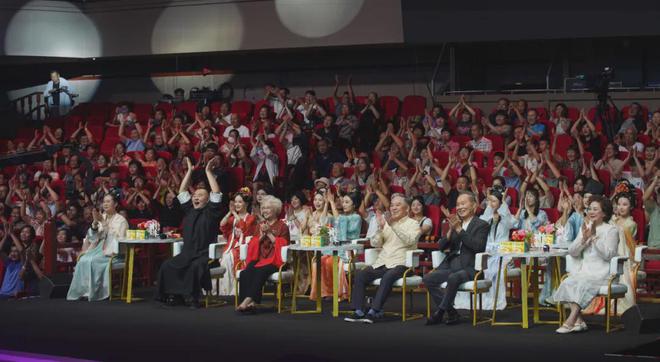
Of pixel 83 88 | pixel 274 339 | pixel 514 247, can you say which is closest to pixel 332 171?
pixel 514 247

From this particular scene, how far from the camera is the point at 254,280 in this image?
36.1ft

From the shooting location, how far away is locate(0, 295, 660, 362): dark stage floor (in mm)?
8336

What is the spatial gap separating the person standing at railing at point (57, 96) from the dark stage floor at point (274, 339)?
8520mm

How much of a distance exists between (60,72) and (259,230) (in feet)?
36.4

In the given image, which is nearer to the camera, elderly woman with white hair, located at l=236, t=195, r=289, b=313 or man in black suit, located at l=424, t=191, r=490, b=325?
man in black suit, located at l=424, t=191, r=490, b=325

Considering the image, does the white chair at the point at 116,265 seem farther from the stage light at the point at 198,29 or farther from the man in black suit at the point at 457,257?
the stage light at the point at 198,29

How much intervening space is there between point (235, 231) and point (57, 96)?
25.9 feet

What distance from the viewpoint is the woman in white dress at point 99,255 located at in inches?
489

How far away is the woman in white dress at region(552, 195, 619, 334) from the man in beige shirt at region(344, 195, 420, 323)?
159cm

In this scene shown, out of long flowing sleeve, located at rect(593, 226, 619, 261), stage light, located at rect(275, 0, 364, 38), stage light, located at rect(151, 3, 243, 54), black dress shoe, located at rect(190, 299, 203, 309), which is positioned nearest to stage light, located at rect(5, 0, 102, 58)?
stage light, located at rect(151, 3, 243, 54)

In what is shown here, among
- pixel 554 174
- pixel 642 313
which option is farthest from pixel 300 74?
pixel 642 313

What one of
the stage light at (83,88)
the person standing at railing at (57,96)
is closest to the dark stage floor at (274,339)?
the person standing at railing at (57,96)

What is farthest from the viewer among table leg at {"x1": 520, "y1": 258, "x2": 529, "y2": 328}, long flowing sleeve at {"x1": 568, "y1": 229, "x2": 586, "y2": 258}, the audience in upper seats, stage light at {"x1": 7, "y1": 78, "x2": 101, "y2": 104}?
stage light at {"x1": 7, "y1": 78, "x2": 101, "y2": 104}

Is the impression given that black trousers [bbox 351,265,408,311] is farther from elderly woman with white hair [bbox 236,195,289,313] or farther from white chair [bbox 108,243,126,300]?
white chair [bbox 108,243,126,300]
